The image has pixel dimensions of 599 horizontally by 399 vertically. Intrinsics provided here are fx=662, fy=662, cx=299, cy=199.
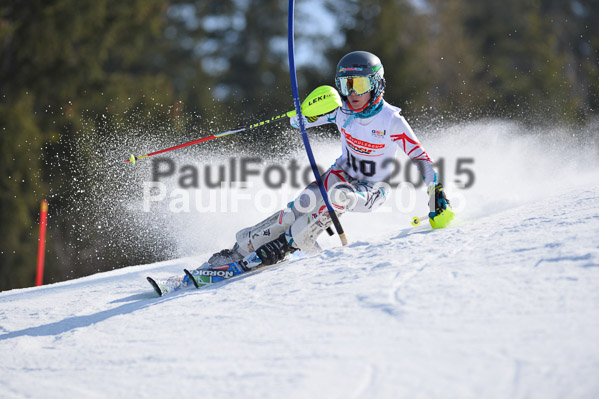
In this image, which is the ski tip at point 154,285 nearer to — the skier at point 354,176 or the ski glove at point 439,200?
the skier at point 354,176

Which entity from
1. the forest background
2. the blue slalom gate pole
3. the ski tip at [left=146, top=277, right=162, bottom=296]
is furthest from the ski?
the forest background

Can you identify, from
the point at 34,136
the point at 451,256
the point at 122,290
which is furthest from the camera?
the point at 34,136

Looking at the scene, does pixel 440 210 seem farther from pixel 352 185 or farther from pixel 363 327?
pixel 363 327

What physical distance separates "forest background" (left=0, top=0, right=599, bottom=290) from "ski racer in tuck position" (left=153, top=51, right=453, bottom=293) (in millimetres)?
6135

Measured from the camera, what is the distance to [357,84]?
5.00 m

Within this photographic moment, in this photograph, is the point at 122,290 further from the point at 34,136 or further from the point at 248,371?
the point at 34,136

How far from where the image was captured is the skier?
495 cm

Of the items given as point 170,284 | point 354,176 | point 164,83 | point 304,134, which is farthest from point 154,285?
point 164,83

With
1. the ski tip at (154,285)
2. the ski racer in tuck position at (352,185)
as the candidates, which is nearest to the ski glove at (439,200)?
the ski racer in tuck position at (352,185)

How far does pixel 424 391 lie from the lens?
8.48 ft

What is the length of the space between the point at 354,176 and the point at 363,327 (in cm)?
225

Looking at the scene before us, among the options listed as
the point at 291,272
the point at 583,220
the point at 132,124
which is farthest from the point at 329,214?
the point at 132,124

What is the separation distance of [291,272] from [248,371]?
1474mm

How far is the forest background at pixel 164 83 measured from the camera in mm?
15336
